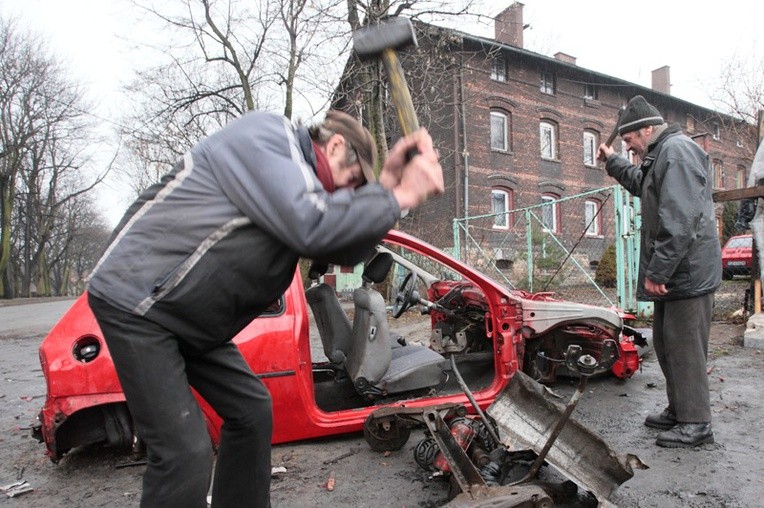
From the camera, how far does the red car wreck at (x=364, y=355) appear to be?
2.93 m

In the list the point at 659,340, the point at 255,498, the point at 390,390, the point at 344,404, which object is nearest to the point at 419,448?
the point at 390,390

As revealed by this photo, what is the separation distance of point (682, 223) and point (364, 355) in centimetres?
229

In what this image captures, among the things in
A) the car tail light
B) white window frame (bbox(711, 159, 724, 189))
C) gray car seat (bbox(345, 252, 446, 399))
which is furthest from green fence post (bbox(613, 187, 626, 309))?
white window frame (bbox(711, 159, 724, 189))

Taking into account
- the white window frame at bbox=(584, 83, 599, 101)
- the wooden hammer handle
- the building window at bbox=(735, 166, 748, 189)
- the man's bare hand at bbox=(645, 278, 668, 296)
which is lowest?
the man's bare hand at bbox=(645, 278, 668, 296)

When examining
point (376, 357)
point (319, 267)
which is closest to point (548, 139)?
point (376, 357)

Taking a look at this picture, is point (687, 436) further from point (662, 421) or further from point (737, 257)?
point (737, 257)

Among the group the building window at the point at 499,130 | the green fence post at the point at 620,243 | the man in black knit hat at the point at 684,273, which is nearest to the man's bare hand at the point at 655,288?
the man in black knit hat at the point at 684,273

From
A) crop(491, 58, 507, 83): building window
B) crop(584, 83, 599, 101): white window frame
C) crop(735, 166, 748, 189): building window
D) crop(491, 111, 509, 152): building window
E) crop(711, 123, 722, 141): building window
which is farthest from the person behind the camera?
crop(735, 166, 748, 189): building window

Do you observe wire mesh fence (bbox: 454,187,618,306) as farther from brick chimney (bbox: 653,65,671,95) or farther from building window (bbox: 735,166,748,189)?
building window (bbox: 735,166,748,189)

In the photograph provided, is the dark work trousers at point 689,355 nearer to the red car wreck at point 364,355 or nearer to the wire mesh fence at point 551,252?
the red car wreck at point 364,355

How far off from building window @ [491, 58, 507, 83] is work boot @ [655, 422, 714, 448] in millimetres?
19203

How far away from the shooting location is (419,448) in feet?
10.2

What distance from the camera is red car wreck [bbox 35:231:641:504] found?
9.62ft

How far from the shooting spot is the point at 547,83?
22500 millimetres
